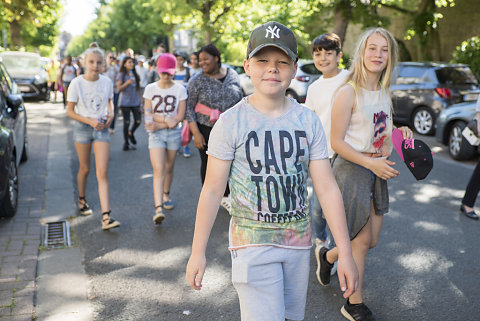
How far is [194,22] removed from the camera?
32438mm

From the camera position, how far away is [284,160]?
89.9 inches

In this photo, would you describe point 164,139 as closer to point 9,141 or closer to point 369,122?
point 9,141

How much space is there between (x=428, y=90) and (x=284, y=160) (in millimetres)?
11230

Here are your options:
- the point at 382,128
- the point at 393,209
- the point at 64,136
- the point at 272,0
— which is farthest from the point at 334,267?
the point at 272,0

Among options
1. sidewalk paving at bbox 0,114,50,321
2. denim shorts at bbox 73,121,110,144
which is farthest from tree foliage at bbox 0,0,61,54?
denim shorts at bbox 73,121,110,144

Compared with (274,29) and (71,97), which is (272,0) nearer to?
(71,97)

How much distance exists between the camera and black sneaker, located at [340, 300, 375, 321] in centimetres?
362

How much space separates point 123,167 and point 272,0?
53.4 ft

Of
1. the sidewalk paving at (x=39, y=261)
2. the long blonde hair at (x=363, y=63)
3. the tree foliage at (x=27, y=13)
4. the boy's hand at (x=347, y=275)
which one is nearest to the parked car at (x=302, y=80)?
the tree foliage at (x=27, y=13)

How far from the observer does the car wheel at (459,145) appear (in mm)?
9344

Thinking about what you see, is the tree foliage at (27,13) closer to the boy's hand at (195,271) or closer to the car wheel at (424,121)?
the car wheel at (424,121)

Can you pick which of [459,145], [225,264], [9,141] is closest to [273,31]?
[225,264]

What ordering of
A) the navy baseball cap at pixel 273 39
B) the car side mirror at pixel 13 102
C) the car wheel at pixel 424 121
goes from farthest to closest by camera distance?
1. the car wheel at pixel 424 121
2. the car side mirror at pixel 13 102
3. the navy baseball cap at pixel 273 39

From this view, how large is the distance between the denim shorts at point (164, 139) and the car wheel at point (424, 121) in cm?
827
